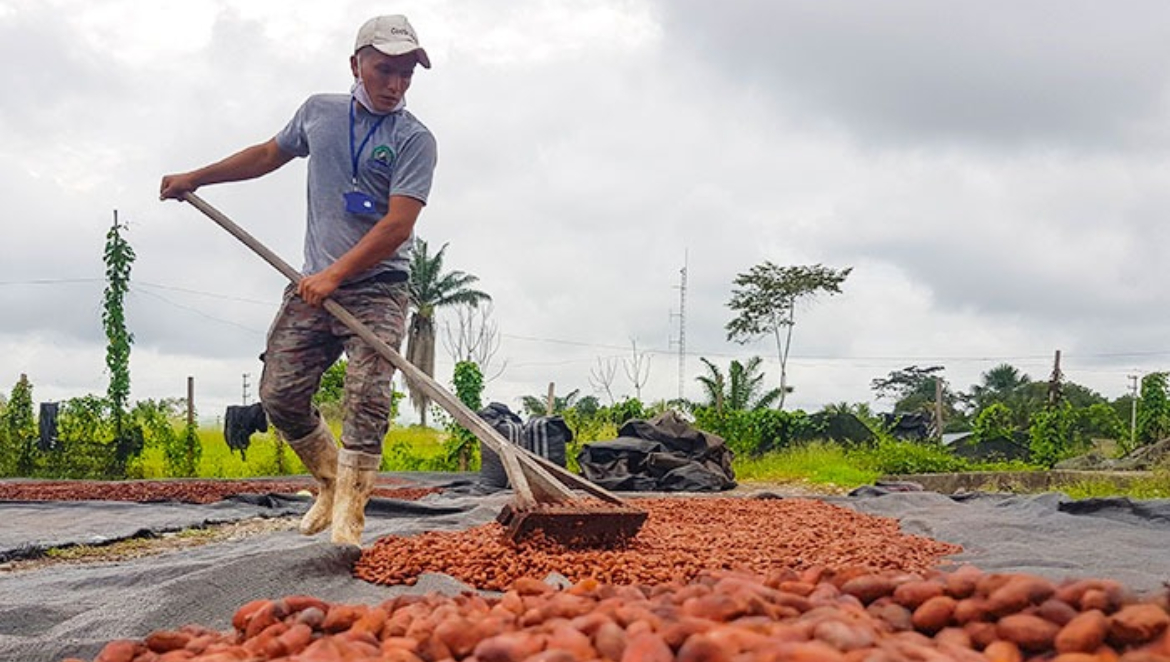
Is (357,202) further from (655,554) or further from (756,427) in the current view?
(756,427)

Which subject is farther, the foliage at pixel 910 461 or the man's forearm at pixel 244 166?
the foliage at pixel 910 461

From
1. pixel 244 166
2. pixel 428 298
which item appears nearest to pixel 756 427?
pixel 244 166

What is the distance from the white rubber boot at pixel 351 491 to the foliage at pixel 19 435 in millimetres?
7979

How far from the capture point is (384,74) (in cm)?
321

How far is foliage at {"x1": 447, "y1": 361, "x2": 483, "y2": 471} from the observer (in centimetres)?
1073

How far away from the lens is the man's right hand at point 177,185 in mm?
3750

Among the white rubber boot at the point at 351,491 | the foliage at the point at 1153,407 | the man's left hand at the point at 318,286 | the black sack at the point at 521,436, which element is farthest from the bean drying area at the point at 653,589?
the foliage at the point at 1153,407

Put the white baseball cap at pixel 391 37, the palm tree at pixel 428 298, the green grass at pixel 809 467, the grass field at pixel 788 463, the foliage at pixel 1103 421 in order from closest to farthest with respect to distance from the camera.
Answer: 1. the white baseball cap at pixel 391 37
2. the green grass at pixel 809 467
3. the grass field at pixel 788 463
4. the foliage at pixel 1103 421
5. the palm tree at pixel 428 298

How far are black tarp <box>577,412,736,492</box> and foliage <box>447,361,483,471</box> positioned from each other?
92.9 inches

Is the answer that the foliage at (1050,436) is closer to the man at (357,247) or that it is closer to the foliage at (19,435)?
the man at (357,247)

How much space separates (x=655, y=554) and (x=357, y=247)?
1.26 m

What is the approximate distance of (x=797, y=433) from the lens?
1204 cm

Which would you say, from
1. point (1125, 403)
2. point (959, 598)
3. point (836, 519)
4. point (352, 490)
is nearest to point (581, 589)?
point (959, 598)

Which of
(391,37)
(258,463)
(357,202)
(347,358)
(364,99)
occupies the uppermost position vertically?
(391,37)
